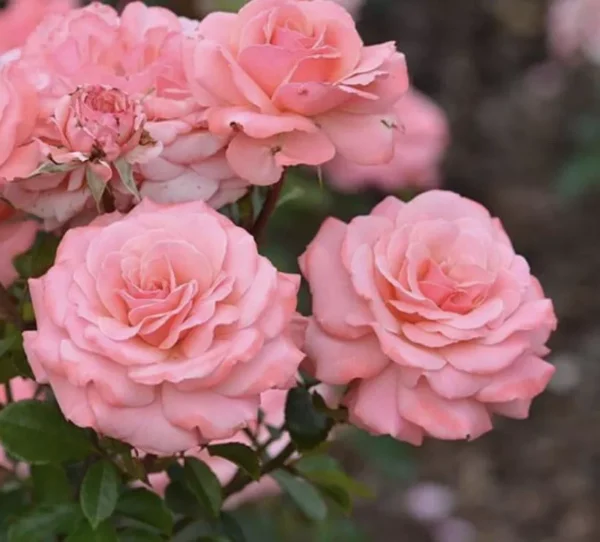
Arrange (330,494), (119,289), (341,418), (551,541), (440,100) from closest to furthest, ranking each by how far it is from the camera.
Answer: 1. (119,289)
2. (341,418)
3. (330,494)
4. (551,541)
5. (440,100)

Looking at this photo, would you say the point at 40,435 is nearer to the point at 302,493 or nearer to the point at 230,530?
the point at 230,530

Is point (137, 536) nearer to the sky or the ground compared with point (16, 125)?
nearer to the ground

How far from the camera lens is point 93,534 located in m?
0.65

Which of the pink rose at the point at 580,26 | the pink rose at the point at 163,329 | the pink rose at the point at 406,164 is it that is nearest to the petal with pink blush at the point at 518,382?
the pink rose at the point at 163,329

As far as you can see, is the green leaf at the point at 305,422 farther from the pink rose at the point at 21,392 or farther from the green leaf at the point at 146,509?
the pink rose at the point at 21,392

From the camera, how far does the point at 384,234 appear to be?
0.62 m

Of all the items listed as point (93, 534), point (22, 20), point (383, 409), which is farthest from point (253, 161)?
point (22, 20)

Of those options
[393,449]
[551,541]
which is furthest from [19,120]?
[551,541]

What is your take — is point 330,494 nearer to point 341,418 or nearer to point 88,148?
point 341,418

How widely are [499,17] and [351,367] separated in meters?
2.85

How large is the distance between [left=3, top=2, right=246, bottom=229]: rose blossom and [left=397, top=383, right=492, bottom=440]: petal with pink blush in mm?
153

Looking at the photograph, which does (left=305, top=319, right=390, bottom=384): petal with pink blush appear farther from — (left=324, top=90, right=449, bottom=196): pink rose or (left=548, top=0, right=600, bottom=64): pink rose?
(left=548, top=0, right=600, bottom=64): pink rose

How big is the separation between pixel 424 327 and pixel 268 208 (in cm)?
13

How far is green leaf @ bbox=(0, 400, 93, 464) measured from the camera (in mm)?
629
